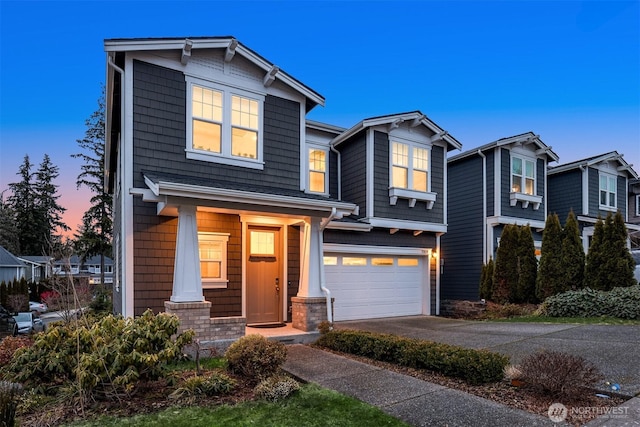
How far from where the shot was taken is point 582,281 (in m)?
12.0

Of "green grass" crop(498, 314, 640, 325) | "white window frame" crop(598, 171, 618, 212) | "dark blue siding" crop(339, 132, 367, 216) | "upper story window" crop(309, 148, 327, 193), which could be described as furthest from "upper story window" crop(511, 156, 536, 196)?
"upper story window" crop(309, 148, 327, 193)

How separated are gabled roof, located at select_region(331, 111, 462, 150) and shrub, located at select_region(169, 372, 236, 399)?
8.72 meters

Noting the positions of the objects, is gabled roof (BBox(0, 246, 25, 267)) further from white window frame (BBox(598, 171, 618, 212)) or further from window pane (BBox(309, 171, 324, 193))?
white window frame (BBox(598, 171, 618, 212))

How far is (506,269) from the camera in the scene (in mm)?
13336

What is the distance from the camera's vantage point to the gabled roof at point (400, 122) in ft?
39.1

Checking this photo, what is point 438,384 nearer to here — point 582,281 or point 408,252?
point 408,252

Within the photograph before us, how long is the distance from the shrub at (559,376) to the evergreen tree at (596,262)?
27.3 ft

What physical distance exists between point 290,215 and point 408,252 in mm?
5760

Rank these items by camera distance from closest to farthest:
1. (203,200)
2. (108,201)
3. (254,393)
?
(254,393)
(203,200)
(108,201)

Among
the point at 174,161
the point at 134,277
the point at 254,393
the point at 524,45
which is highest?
the point at 524,45

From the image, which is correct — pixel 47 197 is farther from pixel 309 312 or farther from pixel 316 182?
pixel 309 312

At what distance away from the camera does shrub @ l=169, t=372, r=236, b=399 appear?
16.0ft

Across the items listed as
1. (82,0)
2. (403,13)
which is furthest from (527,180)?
(82,0)

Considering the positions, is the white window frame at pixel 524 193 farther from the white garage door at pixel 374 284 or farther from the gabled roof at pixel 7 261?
the gabled roof at pixel 7 261
